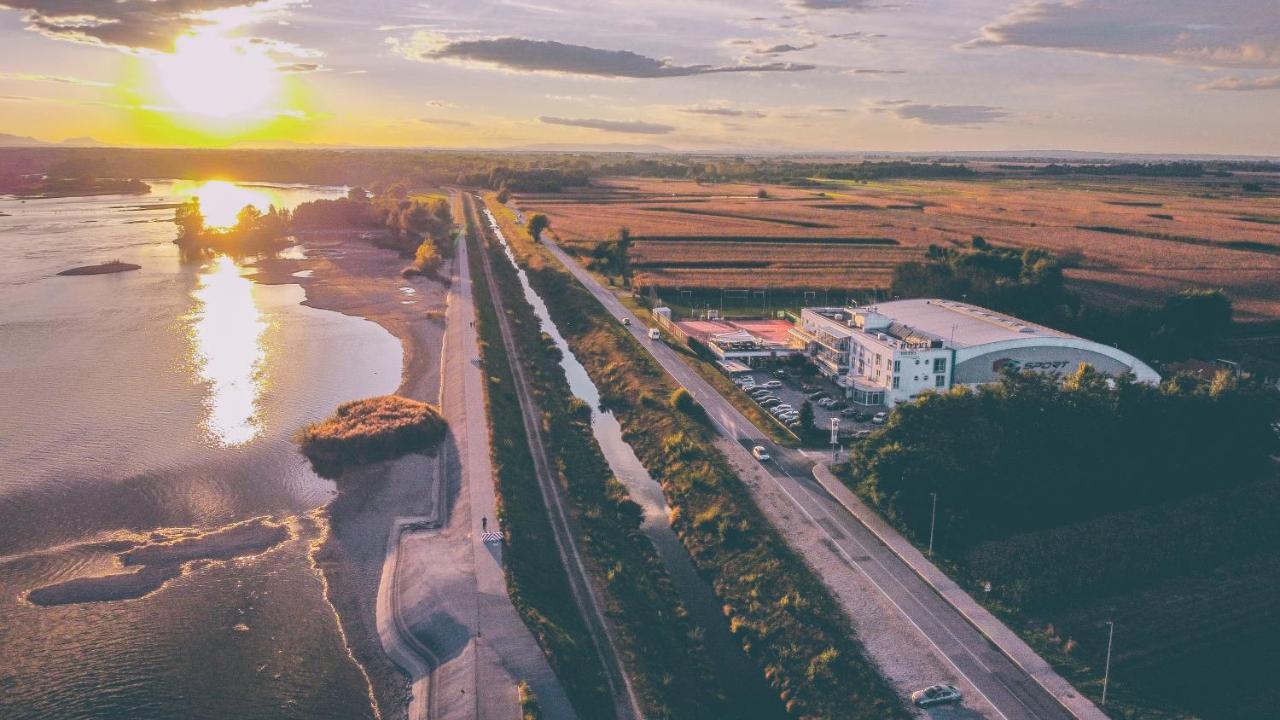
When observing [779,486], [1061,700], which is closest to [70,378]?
[779,486]

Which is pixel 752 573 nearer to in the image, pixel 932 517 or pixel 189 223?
pixel 932 517

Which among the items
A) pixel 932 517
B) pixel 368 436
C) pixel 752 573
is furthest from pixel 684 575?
pixel 368 436

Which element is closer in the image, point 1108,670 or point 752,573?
point 1108,670

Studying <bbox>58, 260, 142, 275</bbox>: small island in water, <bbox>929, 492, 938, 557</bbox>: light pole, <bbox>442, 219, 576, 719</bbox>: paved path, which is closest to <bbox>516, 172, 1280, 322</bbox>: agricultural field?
<bbox>442, 219, 576, 719</bbox>: paved path

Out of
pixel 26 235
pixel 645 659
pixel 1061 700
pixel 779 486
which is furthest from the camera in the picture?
pixel 26 235

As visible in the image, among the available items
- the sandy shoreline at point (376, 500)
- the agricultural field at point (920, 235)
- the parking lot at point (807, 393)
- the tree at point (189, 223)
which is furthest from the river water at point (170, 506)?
the tree at point (189, 223)

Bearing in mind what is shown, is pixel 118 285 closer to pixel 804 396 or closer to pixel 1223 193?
pixel 804 396
